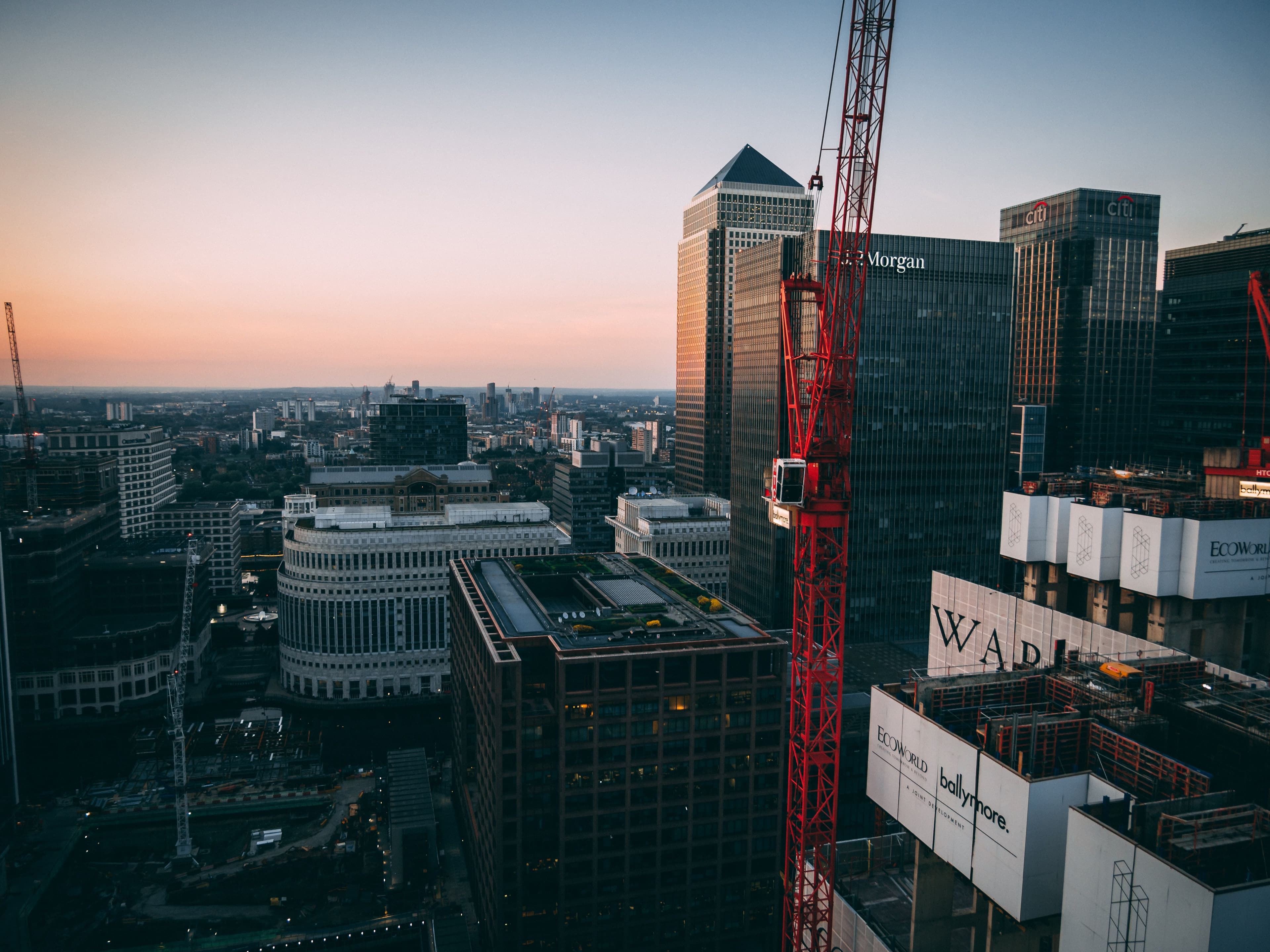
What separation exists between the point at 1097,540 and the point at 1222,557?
8.20 metres

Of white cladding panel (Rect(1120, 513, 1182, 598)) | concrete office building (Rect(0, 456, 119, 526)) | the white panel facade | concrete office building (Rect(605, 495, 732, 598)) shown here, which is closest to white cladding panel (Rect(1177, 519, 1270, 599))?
white cladding panel (Rect(1120, 513, 1182, 598))

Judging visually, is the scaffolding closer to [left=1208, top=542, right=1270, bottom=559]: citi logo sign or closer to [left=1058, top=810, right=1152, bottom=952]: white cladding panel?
[left=1058, top=810, right=1152, bottom=952]: white cladding panel

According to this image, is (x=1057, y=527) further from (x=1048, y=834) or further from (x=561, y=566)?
(x=561, y=566)

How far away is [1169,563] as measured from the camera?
61219 millimetres

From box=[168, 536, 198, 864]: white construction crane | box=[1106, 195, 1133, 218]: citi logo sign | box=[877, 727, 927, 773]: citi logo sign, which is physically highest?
box=[1106, 195, 1133, 218]: citi logo sign

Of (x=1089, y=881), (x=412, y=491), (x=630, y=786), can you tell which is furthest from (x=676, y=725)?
(x=412, y=491)

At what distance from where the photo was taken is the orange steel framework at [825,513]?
2034 inches

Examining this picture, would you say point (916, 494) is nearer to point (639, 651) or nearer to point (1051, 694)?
point (639, 651)

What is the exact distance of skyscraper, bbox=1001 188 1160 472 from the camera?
16612 centimetres

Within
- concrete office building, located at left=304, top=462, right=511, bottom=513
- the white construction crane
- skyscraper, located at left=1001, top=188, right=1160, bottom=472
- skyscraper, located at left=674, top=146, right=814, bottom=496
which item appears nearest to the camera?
the white construction crane

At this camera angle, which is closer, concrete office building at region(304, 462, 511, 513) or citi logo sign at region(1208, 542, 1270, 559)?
citi logo sign at region(1208, 542, 1270, 559)

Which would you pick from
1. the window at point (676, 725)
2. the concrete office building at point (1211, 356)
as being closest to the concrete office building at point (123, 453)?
the window at point (676, 725)

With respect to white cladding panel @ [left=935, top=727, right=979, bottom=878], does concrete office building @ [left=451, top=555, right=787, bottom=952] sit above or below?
below

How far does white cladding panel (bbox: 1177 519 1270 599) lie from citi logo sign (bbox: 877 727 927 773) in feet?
102
